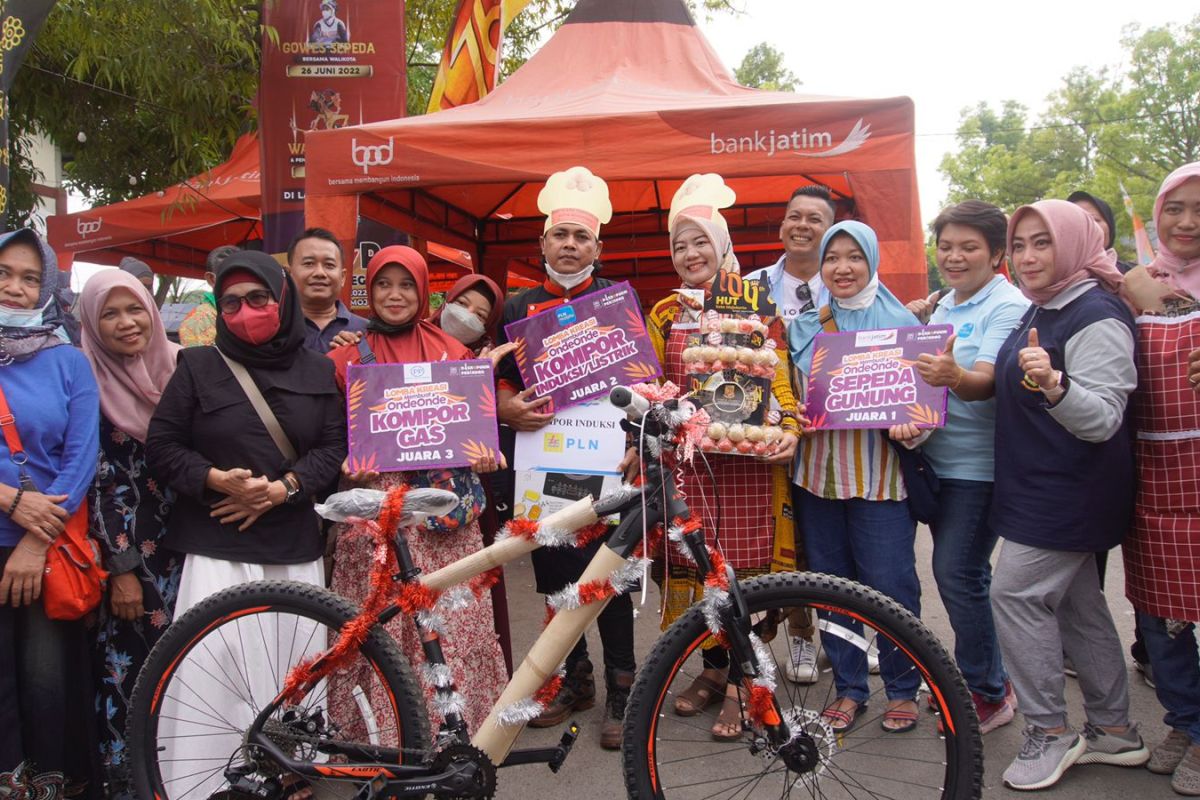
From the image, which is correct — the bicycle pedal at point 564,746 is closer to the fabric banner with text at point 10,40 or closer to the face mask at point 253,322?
the face mask at point 253,322

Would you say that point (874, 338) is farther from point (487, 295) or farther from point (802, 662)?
point (487, 295)

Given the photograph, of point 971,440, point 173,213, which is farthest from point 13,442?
point 173,213

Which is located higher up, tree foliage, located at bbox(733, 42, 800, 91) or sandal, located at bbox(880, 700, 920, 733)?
tree foliage, located at bbox(733, 42, 800, 91)

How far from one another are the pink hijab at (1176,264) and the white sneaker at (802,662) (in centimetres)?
184

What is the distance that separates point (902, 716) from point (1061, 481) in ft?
3.61

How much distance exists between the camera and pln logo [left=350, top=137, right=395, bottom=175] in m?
5.27

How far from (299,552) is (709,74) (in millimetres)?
5172

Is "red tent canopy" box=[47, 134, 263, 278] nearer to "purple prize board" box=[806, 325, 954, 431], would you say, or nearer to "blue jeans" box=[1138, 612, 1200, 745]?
"purple prize board" box=[806, 325, 954, 431]

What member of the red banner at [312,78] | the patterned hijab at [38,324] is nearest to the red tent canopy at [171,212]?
the red banner at [312,78]

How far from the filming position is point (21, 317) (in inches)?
107

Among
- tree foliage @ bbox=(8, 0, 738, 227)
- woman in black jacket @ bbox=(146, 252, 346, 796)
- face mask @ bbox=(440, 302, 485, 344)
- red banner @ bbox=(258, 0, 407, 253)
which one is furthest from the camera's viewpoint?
red banner @ bbox=(258, 0, 407, 253)

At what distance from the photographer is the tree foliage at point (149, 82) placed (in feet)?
22.6

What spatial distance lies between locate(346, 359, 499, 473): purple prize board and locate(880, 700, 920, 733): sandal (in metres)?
1.85

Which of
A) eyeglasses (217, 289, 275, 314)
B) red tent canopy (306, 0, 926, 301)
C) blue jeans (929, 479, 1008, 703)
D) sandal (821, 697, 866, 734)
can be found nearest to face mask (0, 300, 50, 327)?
eyeglasses (217, 289, 275, 314)
